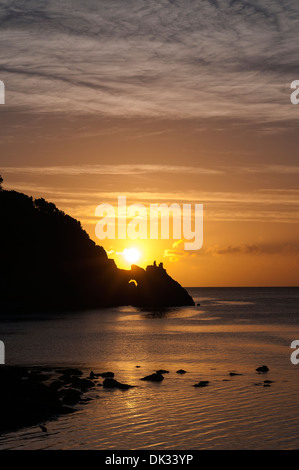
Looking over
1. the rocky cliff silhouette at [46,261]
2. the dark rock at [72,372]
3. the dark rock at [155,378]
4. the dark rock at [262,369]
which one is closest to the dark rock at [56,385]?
the dark rock at [72,372]

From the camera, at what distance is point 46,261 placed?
175m

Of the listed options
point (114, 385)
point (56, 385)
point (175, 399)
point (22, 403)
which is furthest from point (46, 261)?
point (22, 403)

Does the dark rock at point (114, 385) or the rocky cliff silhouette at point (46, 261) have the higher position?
the rocky cliff silhouette at point (46, 261)

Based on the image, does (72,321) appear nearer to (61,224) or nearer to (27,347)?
(27,347)

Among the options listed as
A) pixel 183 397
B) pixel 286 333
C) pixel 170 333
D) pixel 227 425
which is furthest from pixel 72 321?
→ pixel 227 425

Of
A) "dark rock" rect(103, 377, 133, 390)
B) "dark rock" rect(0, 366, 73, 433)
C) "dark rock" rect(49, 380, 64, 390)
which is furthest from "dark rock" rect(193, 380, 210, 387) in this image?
"dark rock" rect(0, 366, 73, 433)

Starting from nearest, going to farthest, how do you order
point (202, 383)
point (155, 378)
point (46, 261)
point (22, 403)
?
1. point (22, 403)
2. point (202, 383)
3. point (155, 378)
4. point (46, 261)

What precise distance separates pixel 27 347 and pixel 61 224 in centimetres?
11600

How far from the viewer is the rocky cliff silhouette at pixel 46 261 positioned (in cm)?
16088

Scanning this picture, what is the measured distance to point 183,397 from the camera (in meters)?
39.8

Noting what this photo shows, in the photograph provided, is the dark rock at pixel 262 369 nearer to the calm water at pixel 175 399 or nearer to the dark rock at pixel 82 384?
the calm water at pixel 175 399

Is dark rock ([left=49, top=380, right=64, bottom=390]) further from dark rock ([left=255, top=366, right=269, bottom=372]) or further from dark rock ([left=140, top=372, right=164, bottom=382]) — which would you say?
dark rock ([left=255, top=366, right=269, bottom=372])

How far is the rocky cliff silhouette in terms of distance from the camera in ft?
528

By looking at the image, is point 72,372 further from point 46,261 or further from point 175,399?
point 46,261
